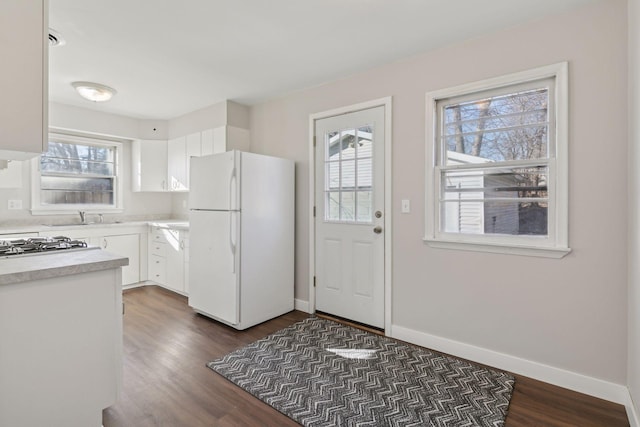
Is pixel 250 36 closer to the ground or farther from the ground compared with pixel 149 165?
farther from the ground

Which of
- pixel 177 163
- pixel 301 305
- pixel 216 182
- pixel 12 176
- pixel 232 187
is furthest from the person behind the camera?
pixel 177 163

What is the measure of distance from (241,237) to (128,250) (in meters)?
2.22

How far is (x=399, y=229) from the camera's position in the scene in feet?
9.15

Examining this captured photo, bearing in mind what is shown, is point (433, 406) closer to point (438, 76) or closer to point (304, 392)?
point (304, 392)

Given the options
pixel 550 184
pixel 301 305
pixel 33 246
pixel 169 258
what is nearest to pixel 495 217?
pixel 550 184

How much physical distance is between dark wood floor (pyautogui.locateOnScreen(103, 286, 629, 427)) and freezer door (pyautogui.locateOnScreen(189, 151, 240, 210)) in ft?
4.00

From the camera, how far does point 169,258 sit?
4.12 meters

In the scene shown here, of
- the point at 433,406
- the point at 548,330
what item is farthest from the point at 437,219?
the point at 433,406

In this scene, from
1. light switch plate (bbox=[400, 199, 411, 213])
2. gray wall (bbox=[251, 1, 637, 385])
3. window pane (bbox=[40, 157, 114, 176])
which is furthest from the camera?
window pane (bbox=[40, 157, 114, 176])

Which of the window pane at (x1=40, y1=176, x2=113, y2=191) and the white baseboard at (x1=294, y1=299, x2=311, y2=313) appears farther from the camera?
the window pane at (x1=40, y1=176, x2=113, y2=191)

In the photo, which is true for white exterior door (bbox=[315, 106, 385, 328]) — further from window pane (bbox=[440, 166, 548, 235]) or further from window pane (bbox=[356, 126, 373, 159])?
window pane (bbox=[440, 166, 548, 235])

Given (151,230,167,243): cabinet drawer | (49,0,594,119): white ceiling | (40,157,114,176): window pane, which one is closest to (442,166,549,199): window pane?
(49,0,594,119): white ceiling

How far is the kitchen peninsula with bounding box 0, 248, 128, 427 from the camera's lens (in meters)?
1.35

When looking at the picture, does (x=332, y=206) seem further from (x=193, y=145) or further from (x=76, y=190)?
(x=76, y=190)
